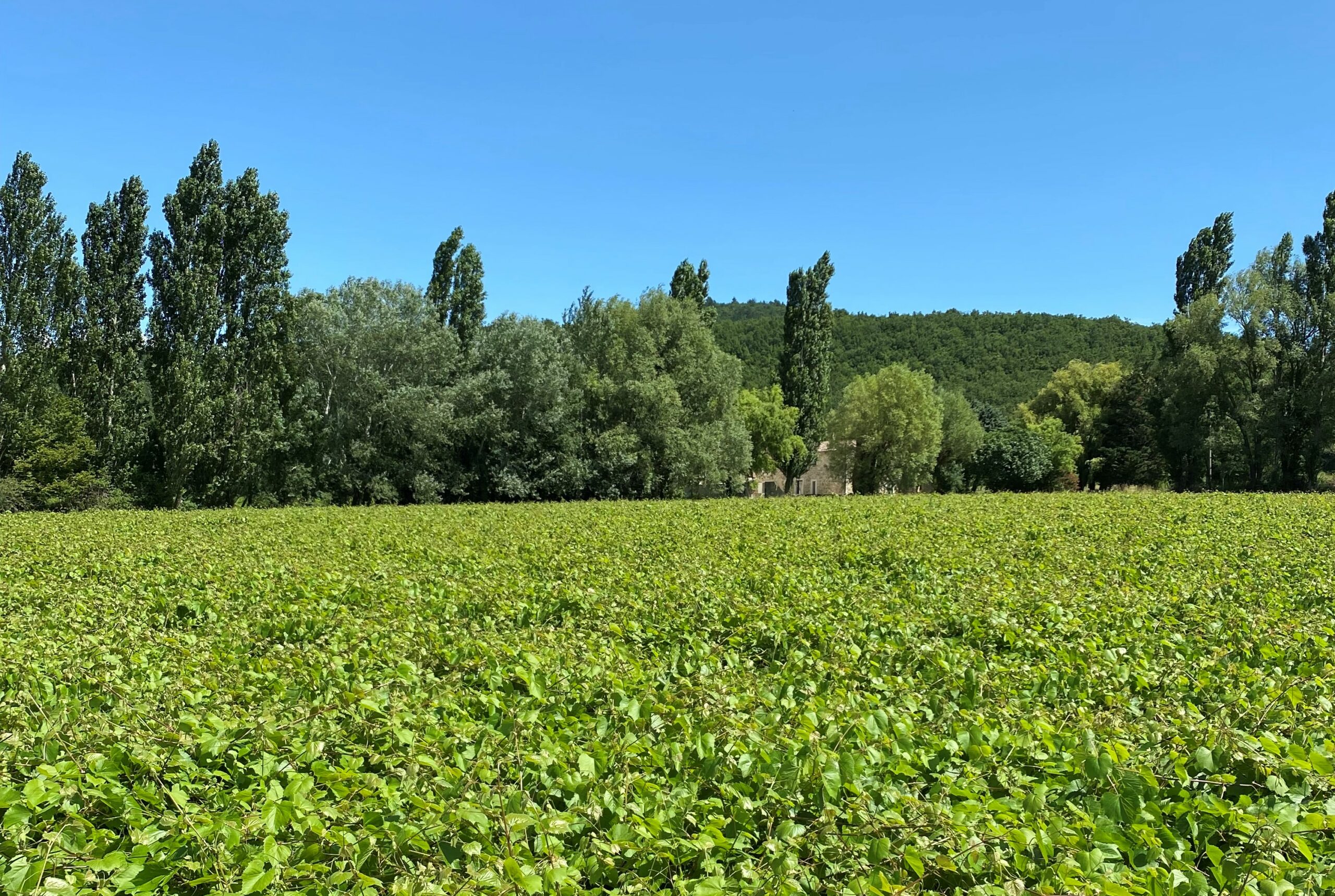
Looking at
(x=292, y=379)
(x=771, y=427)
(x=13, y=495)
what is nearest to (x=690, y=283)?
(x=771, y=427)

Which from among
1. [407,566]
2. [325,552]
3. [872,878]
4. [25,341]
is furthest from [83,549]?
[25,341]

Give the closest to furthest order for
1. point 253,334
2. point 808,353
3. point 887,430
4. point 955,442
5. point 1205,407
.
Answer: point 253,334
point 1205,407
point 808,353
point 887,430
point 955,442

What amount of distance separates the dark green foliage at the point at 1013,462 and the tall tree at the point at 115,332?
48854 millimetres

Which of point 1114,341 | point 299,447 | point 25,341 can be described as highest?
point 1114,341

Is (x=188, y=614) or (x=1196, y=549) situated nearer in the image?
(x=188, y=614)

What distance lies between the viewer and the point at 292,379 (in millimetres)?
30703

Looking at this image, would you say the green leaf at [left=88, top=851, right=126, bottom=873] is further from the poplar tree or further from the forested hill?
the forested hill

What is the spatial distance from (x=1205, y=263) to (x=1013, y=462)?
17134 millimetres

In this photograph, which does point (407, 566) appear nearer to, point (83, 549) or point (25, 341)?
point (83, 549)

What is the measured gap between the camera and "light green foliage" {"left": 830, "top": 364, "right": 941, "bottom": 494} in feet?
156

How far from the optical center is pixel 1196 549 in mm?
9930

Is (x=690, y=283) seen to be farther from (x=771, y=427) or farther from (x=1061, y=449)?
(x=1061, y=449)

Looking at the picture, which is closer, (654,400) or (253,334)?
(253,334)

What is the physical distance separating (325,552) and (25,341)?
23.7m
